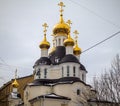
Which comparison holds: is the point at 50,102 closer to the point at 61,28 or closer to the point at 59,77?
the point at 59,77

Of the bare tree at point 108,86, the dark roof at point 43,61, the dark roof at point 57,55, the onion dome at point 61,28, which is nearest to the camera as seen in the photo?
the bare tree at point 108,86

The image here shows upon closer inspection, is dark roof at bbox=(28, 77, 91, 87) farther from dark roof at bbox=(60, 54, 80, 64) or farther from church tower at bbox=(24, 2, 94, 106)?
dark roof at bbox=(60, 54, 80, 64)

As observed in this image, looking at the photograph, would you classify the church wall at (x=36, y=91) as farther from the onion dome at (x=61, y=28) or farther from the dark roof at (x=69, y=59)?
the onion dome at (x=61, y=28)

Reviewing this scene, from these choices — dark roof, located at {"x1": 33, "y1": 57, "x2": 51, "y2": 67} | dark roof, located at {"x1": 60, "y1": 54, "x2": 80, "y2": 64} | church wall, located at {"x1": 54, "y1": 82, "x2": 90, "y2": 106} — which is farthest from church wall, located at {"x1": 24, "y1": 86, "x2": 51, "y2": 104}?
dark roof, located at {"x1": 60, "y1": 54, "x2": 80, "y2": 64}

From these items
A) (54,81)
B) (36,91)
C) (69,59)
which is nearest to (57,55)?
(69,59)

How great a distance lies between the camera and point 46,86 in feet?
132

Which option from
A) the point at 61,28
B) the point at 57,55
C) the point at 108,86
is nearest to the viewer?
the point at 108,86

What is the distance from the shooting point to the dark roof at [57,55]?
139 ft

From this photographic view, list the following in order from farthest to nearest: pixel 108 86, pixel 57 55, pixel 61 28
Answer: pixel 61 28 < pixel 57 55 < pixel 108 86

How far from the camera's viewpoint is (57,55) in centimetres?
4297

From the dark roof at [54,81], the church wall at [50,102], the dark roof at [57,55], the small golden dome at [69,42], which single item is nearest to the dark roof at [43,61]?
the dark roof at [57,55]

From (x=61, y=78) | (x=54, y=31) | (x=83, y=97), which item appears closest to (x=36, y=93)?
(x=61, y=78)

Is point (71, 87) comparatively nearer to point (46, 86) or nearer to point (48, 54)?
point (46, 86)

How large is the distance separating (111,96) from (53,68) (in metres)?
16.6
